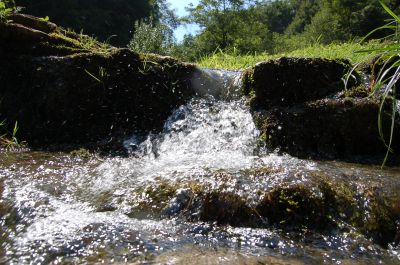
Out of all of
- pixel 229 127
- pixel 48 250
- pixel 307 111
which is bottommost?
pixel 48 250

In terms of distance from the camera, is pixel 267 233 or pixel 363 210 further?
pixel 363 210

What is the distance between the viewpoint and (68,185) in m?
3.04

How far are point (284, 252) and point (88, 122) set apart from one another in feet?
9.91

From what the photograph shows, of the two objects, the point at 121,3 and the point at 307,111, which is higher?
the point at 121,3

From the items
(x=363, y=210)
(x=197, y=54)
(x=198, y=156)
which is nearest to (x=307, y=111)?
(x=198, y=156)

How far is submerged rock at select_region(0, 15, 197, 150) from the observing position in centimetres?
451

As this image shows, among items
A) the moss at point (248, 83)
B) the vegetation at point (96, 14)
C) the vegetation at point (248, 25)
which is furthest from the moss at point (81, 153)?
the vegetation at point (96, 14)

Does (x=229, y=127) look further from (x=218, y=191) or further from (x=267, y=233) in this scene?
(x=267, y=233)

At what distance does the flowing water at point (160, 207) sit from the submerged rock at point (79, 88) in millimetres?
567

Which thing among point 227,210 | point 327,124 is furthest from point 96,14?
point 227,210

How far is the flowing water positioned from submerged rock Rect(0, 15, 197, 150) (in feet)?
1.86

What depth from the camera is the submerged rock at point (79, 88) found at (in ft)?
14.8

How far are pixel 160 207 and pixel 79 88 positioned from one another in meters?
2.48

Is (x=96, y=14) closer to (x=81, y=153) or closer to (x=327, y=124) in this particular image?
(x=81, y=153)
